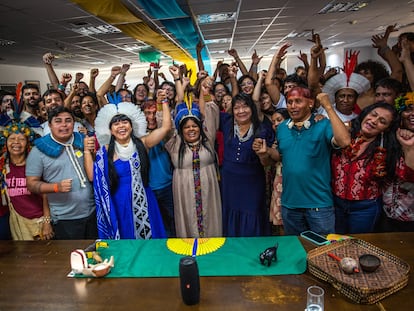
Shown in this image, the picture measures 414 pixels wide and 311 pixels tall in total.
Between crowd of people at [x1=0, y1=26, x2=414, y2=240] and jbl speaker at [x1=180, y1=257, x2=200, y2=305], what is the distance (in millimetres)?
1183

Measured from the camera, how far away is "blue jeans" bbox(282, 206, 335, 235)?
85.5 inches

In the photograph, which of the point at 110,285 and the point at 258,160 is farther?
the point at 258,160

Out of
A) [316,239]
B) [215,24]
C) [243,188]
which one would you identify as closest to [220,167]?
[243,188]

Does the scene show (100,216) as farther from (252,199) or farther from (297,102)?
(297,102)

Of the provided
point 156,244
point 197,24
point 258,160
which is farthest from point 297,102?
point 197,24

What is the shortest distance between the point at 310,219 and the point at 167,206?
4.37 ft

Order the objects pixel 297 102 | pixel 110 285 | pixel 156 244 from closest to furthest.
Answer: pixel 110 285
pixel 156 244
pixel 297 102

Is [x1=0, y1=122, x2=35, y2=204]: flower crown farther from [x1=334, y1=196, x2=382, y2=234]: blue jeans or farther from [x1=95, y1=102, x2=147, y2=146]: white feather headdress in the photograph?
[x1=334, y1=196, x2=382, y2=234]: blue jeans

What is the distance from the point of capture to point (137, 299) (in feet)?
4.42

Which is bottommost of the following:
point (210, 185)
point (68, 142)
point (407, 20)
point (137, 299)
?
point (137, 299)

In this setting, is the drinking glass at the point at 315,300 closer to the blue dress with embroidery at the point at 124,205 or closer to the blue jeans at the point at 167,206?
the blue dress with embroidery at the point at 124,205

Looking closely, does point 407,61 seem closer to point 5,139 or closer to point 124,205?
point 124,205

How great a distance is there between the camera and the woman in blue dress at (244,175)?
2.63 m

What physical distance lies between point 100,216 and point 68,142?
26.2 inches
